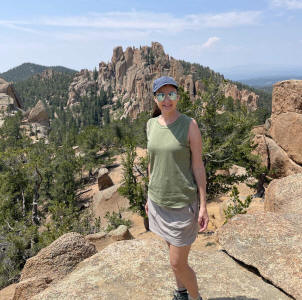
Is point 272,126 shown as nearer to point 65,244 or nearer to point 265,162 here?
point 265,162

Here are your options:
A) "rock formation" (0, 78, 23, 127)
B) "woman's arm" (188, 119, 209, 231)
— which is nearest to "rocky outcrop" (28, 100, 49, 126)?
"rock formation" (0, 78, 23, 127)

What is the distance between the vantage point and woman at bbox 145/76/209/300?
9.75ft

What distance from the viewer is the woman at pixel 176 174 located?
2.97m

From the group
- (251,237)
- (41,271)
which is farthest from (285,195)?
(41,271)

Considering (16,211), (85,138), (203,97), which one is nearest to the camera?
(203,97)

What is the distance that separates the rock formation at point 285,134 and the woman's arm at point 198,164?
1402 cm

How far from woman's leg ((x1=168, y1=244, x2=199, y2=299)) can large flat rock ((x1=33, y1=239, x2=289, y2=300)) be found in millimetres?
765

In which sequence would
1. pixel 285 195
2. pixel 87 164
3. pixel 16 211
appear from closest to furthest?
1. pixel 285 195
2. pixel 16 211
3. pixel 87 164

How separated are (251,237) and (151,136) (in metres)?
3.51

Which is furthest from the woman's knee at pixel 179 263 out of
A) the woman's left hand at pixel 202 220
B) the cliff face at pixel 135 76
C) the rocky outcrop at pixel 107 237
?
the cliff face at pixel 135 76

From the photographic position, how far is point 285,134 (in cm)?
1545

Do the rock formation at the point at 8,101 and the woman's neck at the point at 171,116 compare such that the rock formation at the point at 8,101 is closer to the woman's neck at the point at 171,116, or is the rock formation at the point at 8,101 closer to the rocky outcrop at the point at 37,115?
the rocky outcrop at the point at 37,115

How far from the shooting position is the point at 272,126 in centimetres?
1642

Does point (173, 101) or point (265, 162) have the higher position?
point (173, 101)
